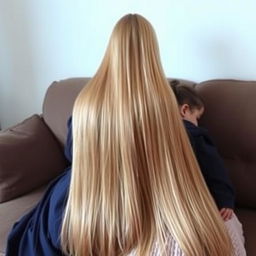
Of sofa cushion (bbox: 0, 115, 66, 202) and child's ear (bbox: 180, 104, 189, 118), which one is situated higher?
child's ear (bbox: 180, 104, 189, 118)

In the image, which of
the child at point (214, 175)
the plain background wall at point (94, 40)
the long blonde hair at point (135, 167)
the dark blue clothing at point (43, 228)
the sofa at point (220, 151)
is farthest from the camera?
the plain background wall at point (94, 40)

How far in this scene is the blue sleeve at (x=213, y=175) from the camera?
1.38m

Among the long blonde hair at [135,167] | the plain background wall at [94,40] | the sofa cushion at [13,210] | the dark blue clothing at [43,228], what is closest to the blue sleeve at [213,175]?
the long blonde hair at [135,167]

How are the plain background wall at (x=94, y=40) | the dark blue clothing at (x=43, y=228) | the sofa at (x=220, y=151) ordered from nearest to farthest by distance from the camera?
the dark blue clothing at (x=43, y=228) → the sofa at (x=220, y=151) → the plain background wall at (x=94, y=40)

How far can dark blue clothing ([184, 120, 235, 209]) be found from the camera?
1.38m

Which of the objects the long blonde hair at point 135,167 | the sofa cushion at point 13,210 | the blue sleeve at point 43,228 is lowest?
the sofa cushion at point 13,210

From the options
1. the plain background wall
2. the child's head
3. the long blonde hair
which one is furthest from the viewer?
the plain background wall

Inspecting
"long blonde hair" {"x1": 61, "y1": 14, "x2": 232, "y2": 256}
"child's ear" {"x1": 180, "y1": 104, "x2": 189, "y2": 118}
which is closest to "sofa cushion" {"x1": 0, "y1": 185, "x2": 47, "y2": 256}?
"long blonde hair" {"x1": 61, "y1": 14, "x2": 232, "y2": 256}

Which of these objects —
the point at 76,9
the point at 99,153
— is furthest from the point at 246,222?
the point at 76,9

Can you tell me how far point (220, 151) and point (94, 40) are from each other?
80 cm

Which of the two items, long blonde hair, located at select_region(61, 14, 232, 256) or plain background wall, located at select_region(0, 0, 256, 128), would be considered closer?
long blonde hair, located at select_region(61, 14, 232, 256)

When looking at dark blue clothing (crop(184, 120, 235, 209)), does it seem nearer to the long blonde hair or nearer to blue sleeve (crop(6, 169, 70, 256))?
the long blonde hair

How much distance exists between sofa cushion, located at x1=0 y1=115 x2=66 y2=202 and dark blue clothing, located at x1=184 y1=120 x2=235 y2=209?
0.71m

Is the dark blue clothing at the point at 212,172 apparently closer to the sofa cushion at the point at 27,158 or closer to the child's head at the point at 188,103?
the child's head at the point at 188,103
